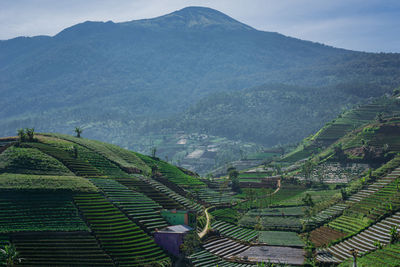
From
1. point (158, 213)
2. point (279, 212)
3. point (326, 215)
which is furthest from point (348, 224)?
point (158, 213)

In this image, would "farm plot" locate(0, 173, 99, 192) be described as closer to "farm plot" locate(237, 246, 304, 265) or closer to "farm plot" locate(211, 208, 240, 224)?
"farm plot" locate(211, 208, 240, 224)

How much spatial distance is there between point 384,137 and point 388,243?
8319 centimetres

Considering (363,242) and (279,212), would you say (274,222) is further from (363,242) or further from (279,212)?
(363,242)

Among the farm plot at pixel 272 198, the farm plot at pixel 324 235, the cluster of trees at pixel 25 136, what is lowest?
the farm plot at pixel 272 198

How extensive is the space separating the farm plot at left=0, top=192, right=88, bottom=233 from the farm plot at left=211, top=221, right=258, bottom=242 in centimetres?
3326

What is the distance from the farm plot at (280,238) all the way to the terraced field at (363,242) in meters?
7.81

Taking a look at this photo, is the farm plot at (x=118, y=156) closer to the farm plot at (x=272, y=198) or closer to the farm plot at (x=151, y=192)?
the farm plot at (x=151, y=192)

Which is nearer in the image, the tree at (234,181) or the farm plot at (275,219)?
the farm plot at (275,219)

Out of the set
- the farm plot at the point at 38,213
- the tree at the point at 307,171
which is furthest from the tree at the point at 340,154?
the farm plot at the point at 38,213

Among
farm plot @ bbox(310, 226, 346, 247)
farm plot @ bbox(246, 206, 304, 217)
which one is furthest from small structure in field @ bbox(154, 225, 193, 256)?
farm plot @ bbox(246, 206, 304, 217)

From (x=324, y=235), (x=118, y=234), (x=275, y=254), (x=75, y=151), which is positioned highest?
(x=75, y=151)

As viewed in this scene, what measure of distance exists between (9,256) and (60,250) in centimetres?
834

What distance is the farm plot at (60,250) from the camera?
199 feet

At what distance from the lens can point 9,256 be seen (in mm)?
56500
